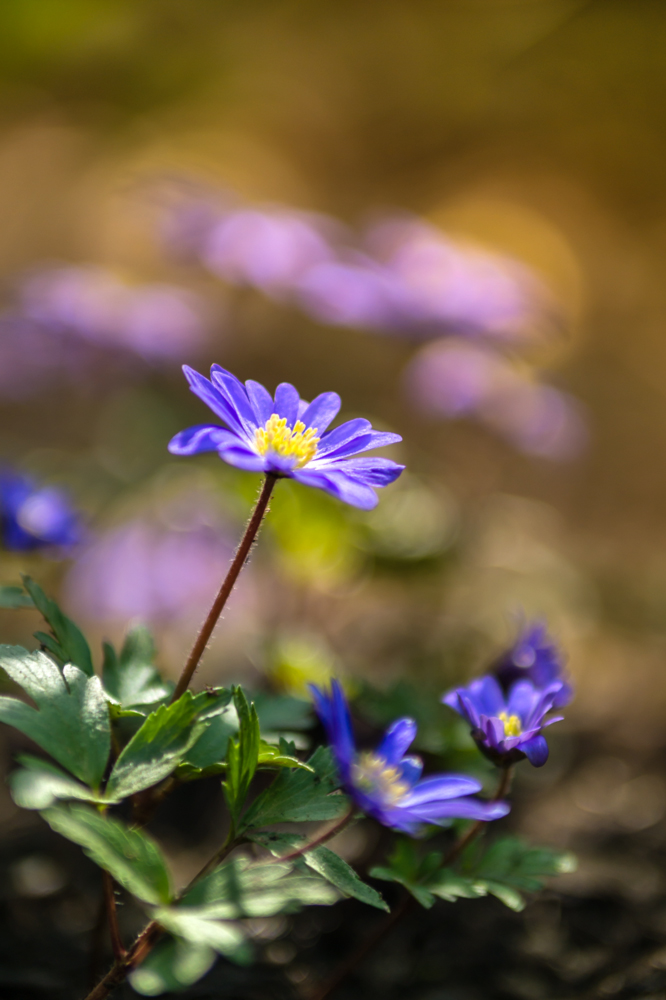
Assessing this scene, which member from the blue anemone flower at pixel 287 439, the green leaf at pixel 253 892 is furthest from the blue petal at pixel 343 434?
the green leaf at pixel 253 892

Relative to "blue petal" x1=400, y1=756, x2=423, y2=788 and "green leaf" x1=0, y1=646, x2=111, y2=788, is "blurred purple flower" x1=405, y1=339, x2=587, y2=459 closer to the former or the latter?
"blue petal" x1=400, y1=756, x2=423, y2=788

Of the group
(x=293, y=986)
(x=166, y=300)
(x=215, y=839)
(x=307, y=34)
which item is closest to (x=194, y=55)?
(x=307, y=34)

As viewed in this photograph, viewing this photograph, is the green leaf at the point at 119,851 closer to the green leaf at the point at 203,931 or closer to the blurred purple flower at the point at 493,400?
the green leaf at the point at 203,931

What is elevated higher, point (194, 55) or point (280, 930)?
point (194, 55)

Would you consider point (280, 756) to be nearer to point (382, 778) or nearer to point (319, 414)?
point (382, 778)

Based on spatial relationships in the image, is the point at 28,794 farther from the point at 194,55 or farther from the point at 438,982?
the point at 194,55

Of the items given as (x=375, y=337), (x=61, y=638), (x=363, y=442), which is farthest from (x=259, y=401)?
(x=375, y=337)

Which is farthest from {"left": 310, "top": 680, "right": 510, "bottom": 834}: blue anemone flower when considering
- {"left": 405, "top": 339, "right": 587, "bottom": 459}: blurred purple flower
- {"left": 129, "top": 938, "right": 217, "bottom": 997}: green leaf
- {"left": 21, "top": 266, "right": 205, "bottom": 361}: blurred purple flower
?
{"left": 21, "top": 266, "right": 205, "bottom": 361}: blurred purple flower
